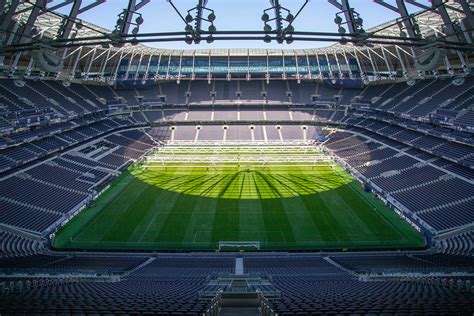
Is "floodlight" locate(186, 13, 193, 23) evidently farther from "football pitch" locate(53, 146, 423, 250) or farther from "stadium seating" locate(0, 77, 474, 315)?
"football pitch" locate(53, 146, 423, 250)

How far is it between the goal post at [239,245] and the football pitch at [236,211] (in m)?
0.46

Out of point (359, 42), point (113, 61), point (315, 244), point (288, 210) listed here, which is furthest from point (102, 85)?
point (359, 42)

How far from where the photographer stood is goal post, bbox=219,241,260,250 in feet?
76.5

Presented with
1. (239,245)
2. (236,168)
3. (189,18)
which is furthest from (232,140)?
(189,18)

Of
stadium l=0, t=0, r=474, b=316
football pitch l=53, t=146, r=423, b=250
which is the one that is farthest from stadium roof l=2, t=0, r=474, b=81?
football pitch l=53, t=146, r=423, b=250

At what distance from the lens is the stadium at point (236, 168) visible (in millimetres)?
9312

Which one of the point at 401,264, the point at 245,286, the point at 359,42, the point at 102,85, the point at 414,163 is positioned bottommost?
the point at 401,264

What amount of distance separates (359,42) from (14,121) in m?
33.5

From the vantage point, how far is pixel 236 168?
4038cm

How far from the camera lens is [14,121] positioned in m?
32.4

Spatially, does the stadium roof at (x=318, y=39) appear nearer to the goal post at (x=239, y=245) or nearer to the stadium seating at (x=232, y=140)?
the stadium seating at (x=232, y=140)

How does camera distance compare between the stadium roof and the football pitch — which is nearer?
the stadium roof

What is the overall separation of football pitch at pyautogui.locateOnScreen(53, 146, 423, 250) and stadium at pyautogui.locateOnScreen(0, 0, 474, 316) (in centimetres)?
20

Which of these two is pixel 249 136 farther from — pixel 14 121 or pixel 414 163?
pixel 14 121
